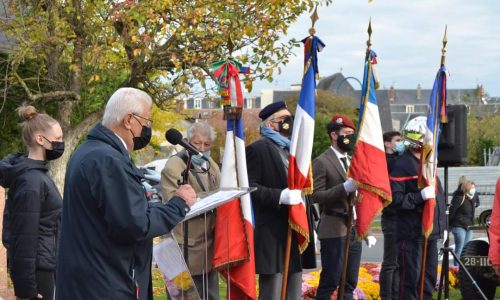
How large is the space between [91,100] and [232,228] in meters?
11.9

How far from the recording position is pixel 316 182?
954 centimetres

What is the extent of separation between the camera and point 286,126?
8391mm

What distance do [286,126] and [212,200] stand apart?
2.79 meters

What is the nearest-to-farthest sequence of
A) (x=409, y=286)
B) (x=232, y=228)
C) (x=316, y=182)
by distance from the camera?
(x=232, y=228)
(x=316, y=182)
(x=409, y=286)

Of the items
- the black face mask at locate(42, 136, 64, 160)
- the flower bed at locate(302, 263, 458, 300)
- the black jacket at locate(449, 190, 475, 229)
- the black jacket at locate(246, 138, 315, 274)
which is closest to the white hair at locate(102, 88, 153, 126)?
the black face mask at locate(42, 136, 64, 160)

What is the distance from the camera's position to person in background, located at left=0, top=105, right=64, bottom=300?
6363 millimetres

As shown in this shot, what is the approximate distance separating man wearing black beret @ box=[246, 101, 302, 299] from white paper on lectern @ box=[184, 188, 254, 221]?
204 centimetres

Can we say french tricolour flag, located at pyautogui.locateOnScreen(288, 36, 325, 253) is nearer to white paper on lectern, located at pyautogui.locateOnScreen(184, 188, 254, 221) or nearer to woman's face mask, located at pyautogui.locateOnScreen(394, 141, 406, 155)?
white paper on lectern, located at pyautogui.locateOnScreen(184, 188, 254, 221)

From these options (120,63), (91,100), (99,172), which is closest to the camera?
(99,172)

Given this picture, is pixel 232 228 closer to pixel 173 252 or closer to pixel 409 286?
pixel 173 252

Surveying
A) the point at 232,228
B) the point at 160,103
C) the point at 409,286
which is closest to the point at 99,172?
the point at 232,228

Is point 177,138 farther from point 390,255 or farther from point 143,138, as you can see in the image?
point 390,255

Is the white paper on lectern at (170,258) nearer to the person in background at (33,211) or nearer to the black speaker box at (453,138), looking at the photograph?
the person in background at (33,211)

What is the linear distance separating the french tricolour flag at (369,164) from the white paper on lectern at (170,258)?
3.70 m
